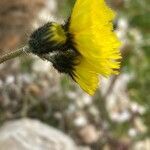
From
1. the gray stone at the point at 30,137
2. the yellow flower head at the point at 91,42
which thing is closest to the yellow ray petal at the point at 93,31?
the yellow flower head at the point at 91,42

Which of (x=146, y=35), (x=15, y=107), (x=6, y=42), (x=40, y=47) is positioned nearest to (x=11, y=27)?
(x=6, y=42)

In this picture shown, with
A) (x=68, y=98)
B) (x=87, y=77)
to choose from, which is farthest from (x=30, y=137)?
(x=87, y=77)

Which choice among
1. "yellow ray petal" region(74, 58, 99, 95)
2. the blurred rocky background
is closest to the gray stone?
the blurred rocky background

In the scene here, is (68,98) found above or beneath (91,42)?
above

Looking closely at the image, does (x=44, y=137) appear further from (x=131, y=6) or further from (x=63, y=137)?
(x=131, y=6)

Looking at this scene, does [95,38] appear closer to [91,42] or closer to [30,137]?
[91,42]

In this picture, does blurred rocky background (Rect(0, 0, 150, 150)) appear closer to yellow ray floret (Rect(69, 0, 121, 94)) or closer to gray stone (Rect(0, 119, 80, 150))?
gray stone (Rect(0, 119, 80, 150))

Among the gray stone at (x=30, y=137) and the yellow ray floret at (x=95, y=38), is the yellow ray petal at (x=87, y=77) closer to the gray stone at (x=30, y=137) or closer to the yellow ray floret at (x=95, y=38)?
the yellow ray floret at (x=95, y=38)
